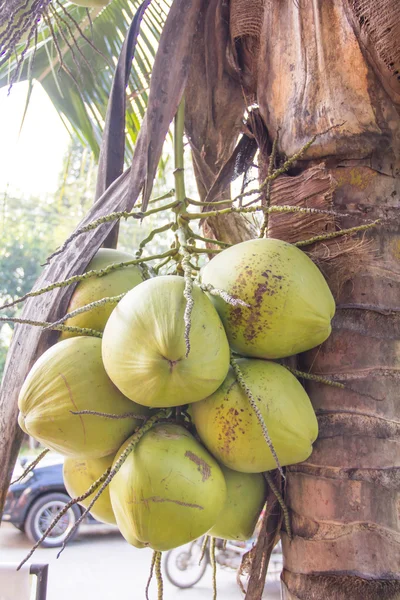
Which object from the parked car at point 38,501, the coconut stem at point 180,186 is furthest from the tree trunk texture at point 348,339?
the parked car at point 38,501

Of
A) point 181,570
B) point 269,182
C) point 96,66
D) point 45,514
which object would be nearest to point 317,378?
point 269,182

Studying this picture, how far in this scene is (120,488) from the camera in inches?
40.1

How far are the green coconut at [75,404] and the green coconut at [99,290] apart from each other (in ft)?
0.39

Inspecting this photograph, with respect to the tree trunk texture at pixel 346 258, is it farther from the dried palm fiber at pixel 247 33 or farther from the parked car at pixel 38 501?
the parked car at pixel 38 501

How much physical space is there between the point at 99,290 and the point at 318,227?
A: 51cm

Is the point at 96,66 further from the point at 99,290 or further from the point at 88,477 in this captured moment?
the point at 88,477

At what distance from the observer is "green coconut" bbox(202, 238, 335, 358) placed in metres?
1.07

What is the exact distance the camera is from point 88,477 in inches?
46.2

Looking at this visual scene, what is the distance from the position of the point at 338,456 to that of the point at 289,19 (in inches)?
41.6

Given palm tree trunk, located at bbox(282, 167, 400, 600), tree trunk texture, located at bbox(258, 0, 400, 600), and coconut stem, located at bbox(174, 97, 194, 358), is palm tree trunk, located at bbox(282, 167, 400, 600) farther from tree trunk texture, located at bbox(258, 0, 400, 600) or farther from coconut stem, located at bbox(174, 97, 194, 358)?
coconut stem, located at bbox(174, 97, 194, 358)

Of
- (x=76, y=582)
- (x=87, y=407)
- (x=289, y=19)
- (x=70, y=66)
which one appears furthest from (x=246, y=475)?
(x=76, y=582)

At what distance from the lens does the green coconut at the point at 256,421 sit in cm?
102

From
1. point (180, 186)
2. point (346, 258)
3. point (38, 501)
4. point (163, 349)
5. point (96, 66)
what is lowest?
point (38, 501)

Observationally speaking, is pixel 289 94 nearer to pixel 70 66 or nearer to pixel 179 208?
pixel 179 208
